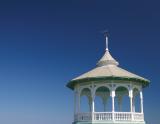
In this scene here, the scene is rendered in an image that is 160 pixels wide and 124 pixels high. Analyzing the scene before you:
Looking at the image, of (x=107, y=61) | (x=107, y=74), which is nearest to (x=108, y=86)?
(x=107, y=74)

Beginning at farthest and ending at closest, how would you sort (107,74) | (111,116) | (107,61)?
(107,61), (107,74), (111,116)

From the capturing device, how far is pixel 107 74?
1125 inches

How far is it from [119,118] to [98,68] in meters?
5.52

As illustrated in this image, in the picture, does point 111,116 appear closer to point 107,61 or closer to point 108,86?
point 108,86

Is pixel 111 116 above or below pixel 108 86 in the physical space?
below

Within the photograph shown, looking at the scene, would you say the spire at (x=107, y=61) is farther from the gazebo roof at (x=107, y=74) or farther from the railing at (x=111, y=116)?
the railing at (x=111, y=116)

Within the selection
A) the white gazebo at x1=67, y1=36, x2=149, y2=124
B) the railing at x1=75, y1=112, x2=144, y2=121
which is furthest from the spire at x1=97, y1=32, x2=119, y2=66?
the railing at x1=75, y1=112, x2=144, y2=121

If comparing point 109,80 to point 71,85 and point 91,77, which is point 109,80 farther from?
point 71,85

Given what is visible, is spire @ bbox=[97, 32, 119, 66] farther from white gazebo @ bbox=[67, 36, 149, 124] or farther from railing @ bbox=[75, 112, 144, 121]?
railing @ bbox=[75, 112, 144, 121]

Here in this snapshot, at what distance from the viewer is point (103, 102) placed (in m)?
34.6

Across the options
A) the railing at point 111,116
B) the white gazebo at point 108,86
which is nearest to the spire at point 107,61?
the white gazebo at point 108,86

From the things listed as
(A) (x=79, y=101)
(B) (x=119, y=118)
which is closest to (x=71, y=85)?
(A) (x=79, y=101)

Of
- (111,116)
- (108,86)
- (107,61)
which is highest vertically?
(107,61)

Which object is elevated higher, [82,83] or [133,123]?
[82,83]
